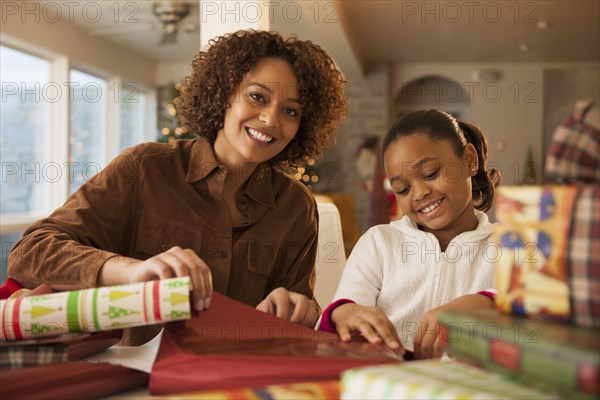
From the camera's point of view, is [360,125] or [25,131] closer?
[25,131]

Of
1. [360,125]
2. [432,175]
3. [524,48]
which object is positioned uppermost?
[524,48]

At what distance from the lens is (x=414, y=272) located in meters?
1.28

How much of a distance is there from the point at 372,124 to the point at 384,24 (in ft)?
8.74

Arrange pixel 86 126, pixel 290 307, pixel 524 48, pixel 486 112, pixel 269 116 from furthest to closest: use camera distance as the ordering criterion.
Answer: pixel 486 112 → pixel 524 48 → pixel 86 126 → pixel 269 116 → pixel 290 307

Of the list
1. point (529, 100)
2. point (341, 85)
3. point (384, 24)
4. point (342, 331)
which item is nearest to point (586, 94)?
point (529, 100)

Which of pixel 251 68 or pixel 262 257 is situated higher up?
pixel 251 68

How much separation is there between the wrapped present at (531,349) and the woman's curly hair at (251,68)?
3.73 ft

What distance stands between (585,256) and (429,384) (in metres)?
0.14

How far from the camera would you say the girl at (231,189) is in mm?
1434

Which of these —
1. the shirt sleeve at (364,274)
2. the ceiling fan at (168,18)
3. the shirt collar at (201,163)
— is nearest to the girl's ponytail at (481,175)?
the shirt sleeve at (364,274)

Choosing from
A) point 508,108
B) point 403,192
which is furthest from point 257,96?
point 508,108

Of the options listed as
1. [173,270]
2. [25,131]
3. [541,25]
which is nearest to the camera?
[173,270]

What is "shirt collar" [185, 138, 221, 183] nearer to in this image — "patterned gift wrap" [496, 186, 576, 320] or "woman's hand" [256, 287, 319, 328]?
"woman's hand" [256, 287, 319, 328]

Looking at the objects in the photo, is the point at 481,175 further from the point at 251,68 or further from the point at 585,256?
the point at 585,256
